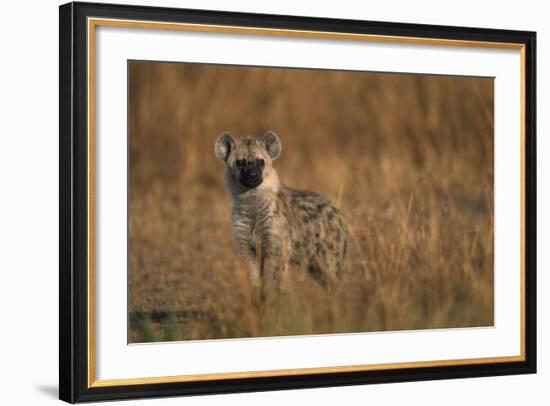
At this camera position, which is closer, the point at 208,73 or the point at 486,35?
the point at 208,73

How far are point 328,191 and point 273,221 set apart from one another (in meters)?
0.36

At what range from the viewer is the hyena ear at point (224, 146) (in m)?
6.85

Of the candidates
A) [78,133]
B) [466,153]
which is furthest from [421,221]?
[78,133]

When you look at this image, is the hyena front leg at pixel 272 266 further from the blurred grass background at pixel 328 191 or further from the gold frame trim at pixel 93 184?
the gold frame trim at pixel 93 184

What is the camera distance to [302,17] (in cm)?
685

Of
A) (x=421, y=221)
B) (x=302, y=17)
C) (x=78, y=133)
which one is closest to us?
(x=78, y=133)

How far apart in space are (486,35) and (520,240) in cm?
125

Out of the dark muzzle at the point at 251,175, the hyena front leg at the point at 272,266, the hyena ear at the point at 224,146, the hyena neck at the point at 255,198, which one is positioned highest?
the hyena ear at the point at 224,146

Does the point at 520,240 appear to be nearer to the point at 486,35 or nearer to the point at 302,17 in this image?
the point at 486,35

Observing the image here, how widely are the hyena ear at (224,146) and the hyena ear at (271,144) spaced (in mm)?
187

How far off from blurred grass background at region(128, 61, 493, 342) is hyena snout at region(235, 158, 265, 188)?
4.0 inches

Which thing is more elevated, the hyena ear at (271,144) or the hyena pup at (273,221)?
the hyena ear at (271,144)

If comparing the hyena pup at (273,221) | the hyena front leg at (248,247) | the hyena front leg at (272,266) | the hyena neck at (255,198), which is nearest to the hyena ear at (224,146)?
the hyena pup at (273,221)

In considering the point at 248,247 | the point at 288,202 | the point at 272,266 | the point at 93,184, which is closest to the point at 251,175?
the point at 288,202
